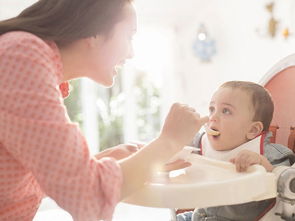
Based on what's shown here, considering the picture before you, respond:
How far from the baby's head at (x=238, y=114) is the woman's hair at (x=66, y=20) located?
0.55 m

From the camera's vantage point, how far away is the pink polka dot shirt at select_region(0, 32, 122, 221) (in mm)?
706

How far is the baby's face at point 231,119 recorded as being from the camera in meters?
1.27

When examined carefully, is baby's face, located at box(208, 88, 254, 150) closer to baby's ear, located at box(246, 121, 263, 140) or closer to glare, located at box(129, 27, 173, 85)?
baby's ear, located at box(246, 121, 263, 140)

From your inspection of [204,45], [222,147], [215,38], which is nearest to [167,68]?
[204,45]

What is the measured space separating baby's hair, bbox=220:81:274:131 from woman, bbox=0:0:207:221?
17.9 inches

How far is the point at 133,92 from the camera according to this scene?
375cm

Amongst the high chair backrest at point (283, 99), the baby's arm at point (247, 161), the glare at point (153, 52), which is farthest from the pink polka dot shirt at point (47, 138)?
the glare at point (153, 52)

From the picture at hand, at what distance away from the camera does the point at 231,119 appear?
1.27 meters

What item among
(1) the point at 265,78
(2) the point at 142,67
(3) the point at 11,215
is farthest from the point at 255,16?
(3) the point at 11,215

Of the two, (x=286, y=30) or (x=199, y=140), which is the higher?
(x=286, y=30)

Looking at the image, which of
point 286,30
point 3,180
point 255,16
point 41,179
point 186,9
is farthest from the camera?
point 186,9

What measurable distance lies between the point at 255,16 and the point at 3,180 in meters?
2.57

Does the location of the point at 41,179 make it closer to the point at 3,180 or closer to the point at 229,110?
the point at 3,180

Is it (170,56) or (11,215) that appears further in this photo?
(170,56)
